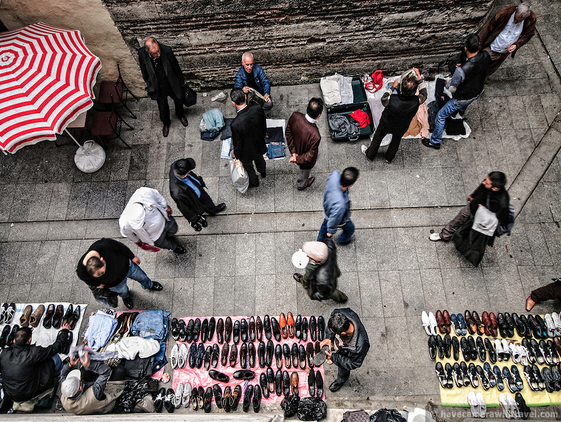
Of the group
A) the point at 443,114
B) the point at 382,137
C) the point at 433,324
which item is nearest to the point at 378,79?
the point at 443,114

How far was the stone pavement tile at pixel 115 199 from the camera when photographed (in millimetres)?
7078

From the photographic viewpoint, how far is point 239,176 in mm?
6617

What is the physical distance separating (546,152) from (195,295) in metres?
7.27

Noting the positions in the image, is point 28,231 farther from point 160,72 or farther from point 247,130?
point 247,130

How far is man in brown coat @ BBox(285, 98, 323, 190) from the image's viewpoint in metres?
5.52

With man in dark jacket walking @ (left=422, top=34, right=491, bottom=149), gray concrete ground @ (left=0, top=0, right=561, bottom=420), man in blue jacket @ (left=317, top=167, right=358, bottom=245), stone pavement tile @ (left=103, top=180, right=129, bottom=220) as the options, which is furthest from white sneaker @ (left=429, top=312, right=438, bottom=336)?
stone pavement tile @ (left=103, top=180, right=129, bottom=220)

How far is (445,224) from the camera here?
667 cm

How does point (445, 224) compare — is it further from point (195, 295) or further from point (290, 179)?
point (195, 295)

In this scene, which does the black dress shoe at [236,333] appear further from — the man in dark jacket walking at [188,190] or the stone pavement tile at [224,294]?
the man in dark jacket walking at [188,190]

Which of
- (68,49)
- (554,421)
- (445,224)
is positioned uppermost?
(68,49)

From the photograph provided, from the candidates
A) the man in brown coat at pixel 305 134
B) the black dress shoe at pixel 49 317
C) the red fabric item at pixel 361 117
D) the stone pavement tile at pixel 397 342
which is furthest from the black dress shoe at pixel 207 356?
the red fabric item at pixel 361 117

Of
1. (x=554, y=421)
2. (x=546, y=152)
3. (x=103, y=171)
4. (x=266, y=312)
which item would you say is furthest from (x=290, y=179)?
(x=554, y=421)

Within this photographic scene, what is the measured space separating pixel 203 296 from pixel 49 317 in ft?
8.50

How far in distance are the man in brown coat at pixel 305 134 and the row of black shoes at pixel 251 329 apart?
2594 mm
